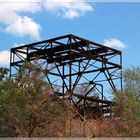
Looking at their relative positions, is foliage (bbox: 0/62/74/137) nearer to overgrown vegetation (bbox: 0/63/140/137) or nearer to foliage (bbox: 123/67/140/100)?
overgrown vegetation (bbox: 0/63/140/137)

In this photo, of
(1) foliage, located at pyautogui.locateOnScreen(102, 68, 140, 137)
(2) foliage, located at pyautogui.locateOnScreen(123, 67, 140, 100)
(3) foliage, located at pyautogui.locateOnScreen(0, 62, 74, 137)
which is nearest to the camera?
(3) foliage, located at pyautogui.locateOnScreen(0, 62, 74, 137)

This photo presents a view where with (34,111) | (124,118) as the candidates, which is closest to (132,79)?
(124,118)

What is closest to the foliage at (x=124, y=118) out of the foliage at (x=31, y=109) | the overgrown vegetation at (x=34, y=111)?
the overgrown vegetation at (x=34, y=111)

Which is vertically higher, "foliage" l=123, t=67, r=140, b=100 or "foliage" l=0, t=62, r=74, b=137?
"foliage" l=123, t=67, r=140, b=100

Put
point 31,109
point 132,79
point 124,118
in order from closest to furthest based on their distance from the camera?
point 31,109
point 124,118
point 132,79

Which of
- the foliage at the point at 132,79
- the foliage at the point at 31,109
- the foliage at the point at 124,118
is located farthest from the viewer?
the foliage at the point at 132,79

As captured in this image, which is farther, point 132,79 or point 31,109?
point 132,79

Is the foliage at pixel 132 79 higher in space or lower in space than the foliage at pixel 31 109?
higher

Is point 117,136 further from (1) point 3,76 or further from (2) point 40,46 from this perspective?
(2) point 40,46

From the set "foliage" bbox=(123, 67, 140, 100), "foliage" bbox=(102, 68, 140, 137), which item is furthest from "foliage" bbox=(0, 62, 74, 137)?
"foliage" bbox=(123, 67, 140, 100)

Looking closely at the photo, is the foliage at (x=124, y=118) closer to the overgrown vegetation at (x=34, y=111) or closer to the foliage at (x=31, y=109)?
the overgrown vegetation at (x=34, y=111)

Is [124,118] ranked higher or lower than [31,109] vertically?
lower

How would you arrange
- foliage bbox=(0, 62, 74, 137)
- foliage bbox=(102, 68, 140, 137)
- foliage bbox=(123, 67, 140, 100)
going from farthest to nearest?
foliage bbox=(123, 67, 140, 100), foliage bbox=(102, 68, 140, 137), foliage bbox=(0, 62, 74, 137)

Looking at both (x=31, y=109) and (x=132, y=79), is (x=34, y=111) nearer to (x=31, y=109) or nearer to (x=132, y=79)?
(x=31, y=109)
